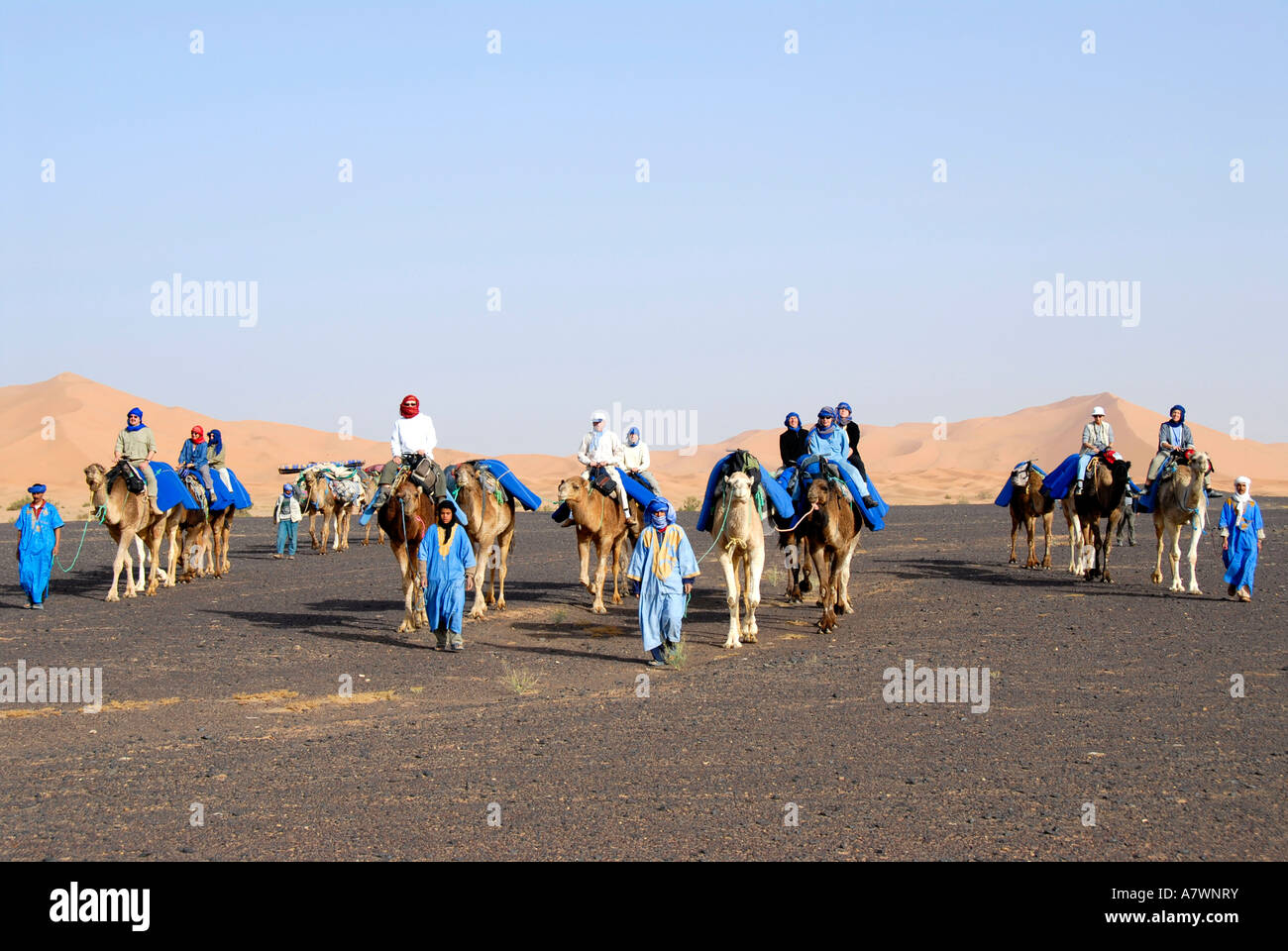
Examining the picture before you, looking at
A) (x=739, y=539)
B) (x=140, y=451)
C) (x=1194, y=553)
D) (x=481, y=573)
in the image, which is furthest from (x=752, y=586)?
(x=140, y=451)

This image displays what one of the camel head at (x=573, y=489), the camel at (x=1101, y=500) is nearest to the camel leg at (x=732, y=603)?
the camel head at (x=573, y=489)

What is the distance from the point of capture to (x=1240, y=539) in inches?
684

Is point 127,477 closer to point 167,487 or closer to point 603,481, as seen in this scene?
point 167,487

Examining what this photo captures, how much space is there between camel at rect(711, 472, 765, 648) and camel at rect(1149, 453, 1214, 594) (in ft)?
24.8

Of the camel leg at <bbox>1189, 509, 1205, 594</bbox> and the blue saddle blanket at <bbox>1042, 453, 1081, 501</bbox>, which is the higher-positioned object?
the blue saddle blanket at <bbox>1042, 453, 1081, 501</bbox>

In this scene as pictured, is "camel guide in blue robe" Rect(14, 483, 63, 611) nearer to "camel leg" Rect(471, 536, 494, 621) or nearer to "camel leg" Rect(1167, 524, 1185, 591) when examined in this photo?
"camel leg" Rect(471, 536, 494, 621)

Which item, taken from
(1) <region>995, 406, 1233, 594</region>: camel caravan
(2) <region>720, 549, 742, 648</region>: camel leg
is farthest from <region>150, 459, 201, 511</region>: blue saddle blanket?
(1) <region>995, 406, 1233, 594</region>: camel caravan

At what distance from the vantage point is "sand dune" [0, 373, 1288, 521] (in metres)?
69.9

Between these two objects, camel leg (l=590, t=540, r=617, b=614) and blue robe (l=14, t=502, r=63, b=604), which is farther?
blue robe (l=14, t=502, r=63, b=604)

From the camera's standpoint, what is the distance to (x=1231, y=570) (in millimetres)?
17531

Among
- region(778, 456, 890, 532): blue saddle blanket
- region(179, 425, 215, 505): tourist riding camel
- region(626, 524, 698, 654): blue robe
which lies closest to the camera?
region(626, 524, 698, 654): blue robe

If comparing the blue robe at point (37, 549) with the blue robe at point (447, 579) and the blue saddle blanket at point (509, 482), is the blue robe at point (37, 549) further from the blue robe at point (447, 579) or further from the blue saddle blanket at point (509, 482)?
the blue robe at point (447, 579)

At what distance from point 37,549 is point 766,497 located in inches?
422
